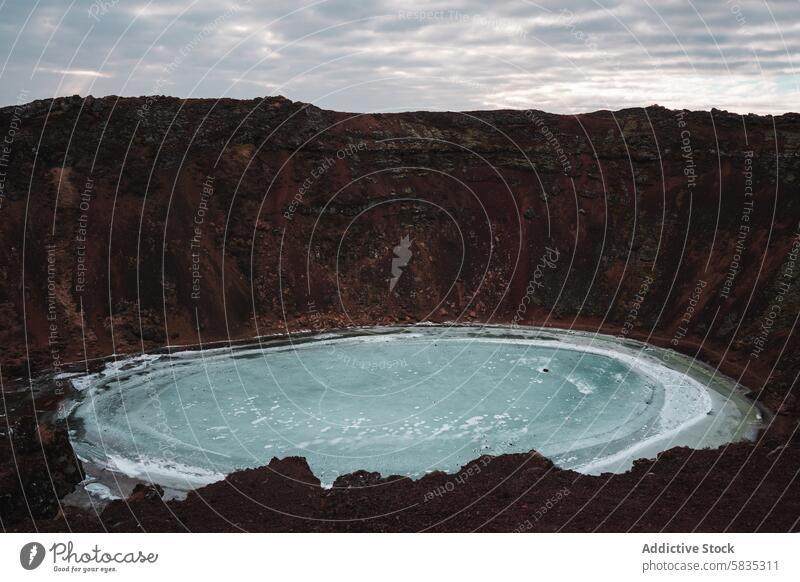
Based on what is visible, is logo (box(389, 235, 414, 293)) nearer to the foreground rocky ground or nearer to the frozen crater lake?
the foreground rocky ground

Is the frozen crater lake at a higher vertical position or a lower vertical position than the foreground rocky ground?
lower

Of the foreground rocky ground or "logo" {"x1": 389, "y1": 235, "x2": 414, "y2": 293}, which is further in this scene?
"logo" {"x1": 389, "y1": 235, "x2": 414, "y2": 293}

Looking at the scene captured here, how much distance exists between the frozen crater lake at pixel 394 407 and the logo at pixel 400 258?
6.16m

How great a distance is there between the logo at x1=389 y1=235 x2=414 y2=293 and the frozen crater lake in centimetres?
616

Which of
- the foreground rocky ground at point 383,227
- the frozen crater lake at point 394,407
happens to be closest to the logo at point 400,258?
the foreground rocky ground at point 383,227

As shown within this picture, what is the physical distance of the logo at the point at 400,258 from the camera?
1668 inches

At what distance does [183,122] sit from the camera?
138 ft

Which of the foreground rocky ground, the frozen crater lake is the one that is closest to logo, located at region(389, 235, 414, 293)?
the foreground rocky ground

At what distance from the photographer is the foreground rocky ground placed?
34.8m

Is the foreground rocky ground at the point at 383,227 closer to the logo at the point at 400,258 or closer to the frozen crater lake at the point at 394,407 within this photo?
the logo at the point at 400,258

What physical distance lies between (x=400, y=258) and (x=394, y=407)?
56.0ft

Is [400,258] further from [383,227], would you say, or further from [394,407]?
[394,407]

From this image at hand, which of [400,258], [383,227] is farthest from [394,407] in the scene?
[383,227]

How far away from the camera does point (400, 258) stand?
43062 mm
